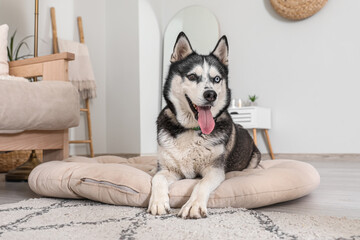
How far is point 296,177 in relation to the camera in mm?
1622

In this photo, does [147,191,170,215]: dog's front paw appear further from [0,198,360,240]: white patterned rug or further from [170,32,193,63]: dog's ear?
[170,32,193,63]: dog's ear

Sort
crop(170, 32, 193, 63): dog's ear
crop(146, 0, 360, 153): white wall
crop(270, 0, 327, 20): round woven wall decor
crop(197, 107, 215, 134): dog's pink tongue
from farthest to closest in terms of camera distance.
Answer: crop(270, 0, 327, 20): round woven wall decor → crop(146, 0, 360, 153): white wall → crop(170, 32, 193, 63): dog's ear → crop(197, 107, 215, 134): dog's pink tongue

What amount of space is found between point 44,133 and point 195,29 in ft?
10.3

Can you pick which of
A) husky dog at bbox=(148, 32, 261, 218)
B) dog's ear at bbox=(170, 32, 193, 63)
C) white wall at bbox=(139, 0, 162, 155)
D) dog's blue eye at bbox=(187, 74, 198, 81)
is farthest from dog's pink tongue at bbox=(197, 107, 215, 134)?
white wall at bbox=(139, 0, 162, 155)

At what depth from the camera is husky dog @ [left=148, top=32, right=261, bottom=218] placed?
148 cm

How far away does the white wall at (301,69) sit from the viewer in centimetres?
388

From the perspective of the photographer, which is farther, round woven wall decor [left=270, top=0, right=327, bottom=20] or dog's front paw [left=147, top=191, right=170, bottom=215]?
round woven wall decor [left=270, top=0, right=327, bottom=20]

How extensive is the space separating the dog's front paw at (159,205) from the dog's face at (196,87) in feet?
1.14

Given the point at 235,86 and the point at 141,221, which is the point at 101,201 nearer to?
the point at 141,221

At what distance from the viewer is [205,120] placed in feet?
4.88

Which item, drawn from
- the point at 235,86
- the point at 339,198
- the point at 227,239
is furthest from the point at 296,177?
the point at 235,86

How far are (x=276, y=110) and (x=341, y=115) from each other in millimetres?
734

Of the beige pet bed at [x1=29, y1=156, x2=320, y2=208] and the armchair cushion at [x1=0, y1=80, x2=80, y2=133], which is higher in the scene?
the armchair cushion at [x1=0, y1=80, x2=80, y2=133]

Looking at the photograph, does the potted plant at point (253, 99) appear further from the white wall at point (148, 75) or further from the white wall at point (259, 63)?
the white wall at point (148, 75)
